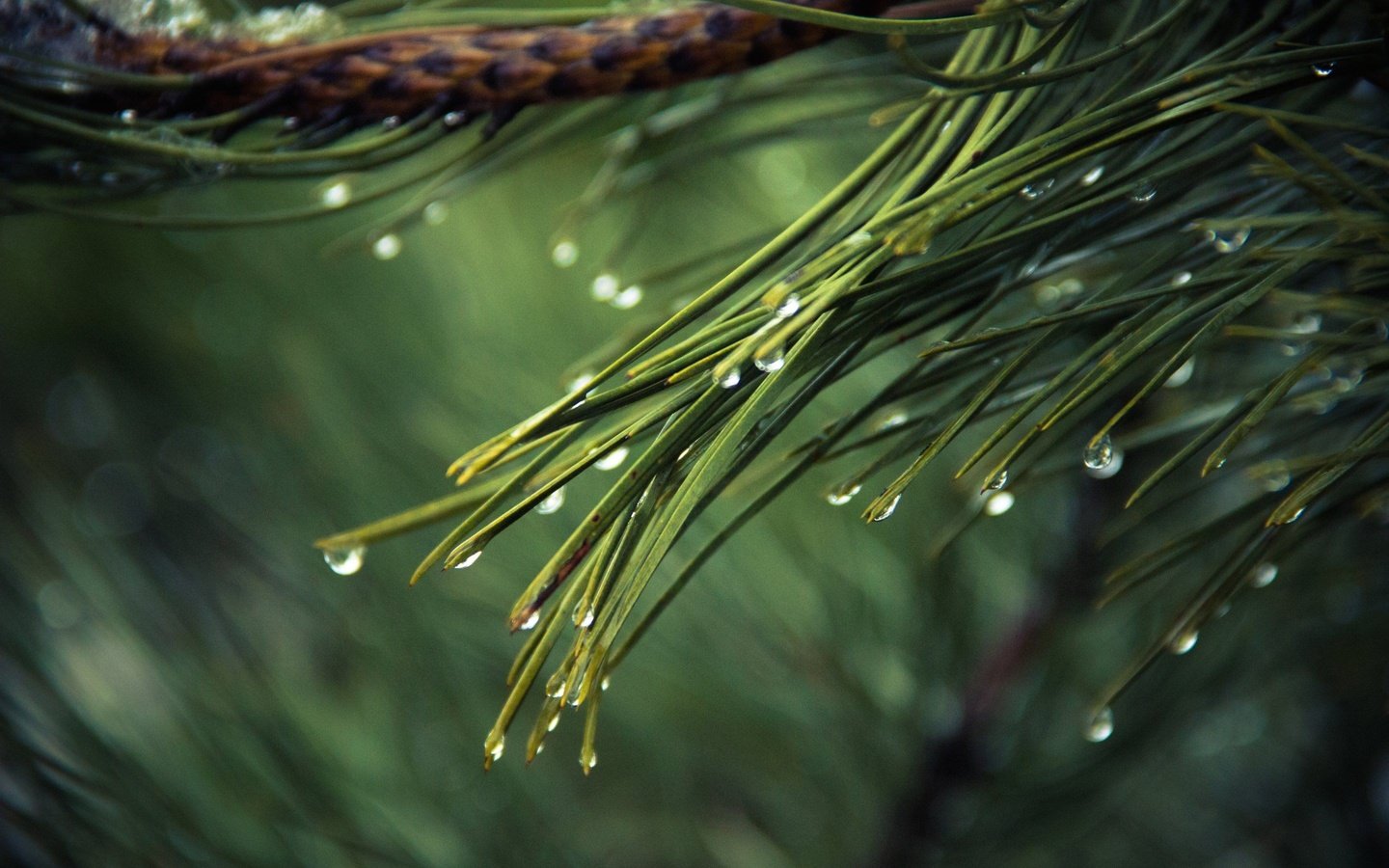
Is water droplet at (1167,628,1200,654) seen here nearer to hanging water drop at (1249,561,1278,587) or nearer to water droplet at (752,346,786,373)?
hanging water drop at (1249,561,1278,587)

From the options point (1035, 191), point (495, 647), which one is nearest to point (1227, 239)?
point (1035, 191)

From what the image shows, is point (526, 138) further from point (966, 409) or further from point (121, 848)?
point (121, 848)

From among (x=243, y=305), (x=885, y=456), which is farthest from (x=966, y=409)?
(x=243, y=305)

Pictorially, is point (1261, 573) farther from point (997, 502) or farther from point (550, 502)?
point (550, 502)

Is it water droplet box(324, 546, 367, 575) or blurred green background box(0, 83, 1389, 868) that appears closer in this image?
water droplet box(324, 546, 367, 575)

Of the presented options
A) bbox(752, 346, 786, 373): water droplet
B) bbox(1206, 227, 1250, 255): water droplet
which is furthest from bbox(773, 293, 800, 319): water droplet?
bbox(1206, 227, 1250, 255): water droplet

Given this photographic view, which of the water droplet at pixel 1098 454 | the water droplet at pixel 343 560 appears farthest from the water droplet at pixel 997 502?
the water droplet at pixel 343 560
